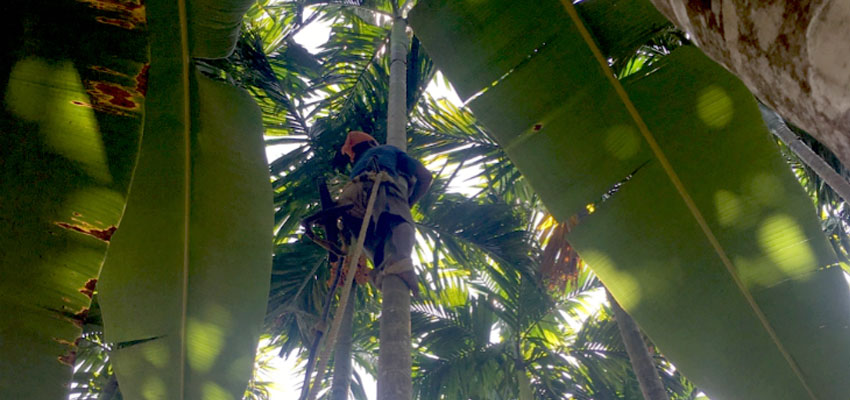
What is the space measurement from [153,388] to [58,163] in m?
0.68

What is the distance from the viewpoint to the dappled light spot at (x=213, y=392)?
1571 millimetres

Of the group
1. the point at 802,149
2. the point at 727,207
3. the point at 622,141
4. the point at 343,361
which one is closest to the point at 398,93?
the point at 343,361

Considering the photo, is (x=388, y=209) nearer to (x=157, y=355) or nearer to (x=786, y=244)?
(x=157, y=355)

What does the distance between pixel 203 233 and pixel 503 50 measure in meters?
1.06

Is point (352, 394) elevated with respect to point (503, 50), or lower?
lower

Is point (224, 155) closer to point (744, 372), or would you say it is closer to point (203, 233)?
point (203, 233)

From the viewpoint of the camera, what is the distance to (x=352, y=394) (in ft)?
25.2

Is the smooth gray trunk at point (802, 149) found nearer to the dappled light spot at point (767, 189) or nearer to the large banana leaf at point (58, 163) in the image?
the dappled light spot at point (767, 189)

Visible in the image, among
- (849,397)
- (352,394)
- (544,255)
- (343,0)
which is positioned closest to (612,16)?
(849,397)

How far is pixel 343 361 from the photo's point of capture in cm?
454

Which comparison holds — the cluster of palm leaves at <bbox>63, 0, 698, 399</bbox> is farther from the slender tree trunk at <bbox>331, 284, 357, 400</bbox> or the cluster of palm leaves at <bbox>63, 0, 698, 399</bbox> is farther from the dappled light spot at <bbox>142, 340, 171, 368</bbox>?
the dappled light spot at <bbox>142, 340, 171, 368</bbox>

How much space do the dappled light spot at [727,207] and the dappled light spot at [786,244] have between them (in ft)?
0.22

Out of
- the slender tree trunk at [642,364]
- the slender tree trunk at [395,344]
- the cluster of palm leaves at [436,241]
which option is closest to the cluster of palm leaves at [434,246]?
the cluster of palm leaves at [436,241]

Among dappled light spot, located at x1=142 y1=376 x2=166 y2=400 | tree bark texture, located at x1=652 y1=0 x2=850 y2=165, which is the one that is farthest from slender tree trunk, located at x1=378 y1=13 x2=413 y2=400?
tree bark texture, located at x1=652 y1=0 x2=850 y2=165
